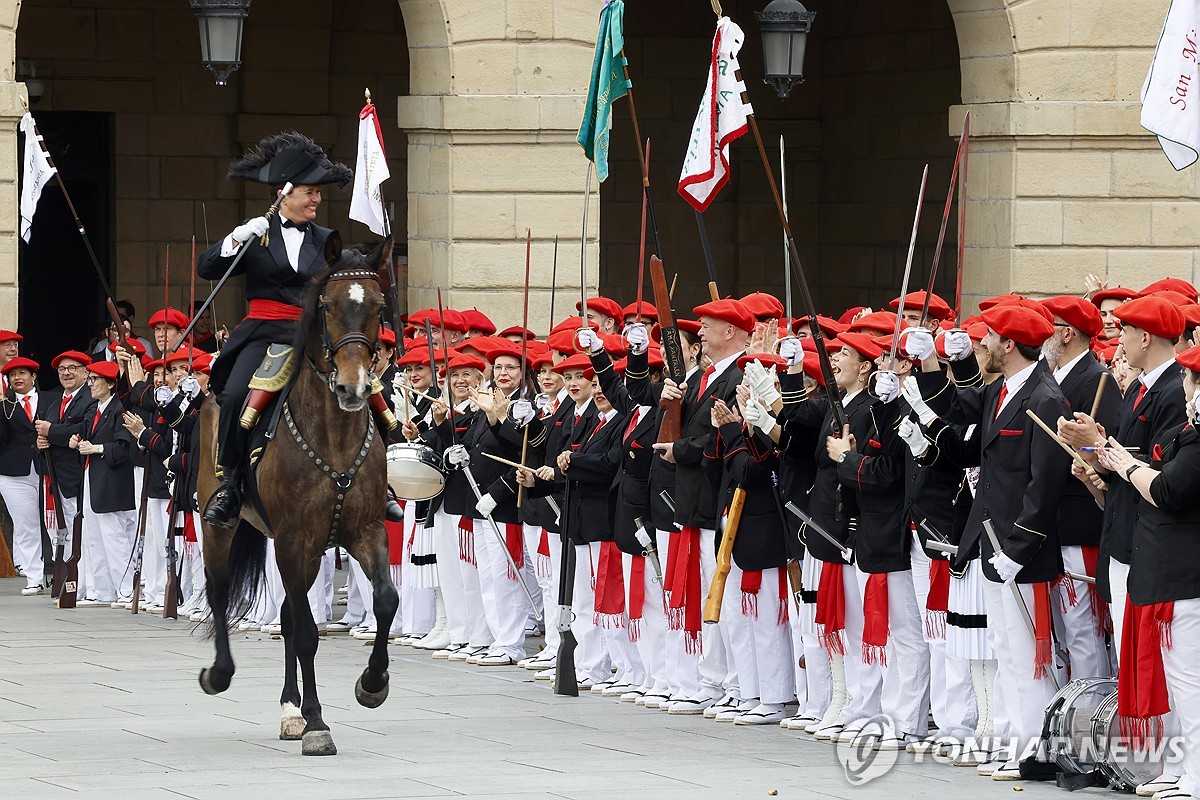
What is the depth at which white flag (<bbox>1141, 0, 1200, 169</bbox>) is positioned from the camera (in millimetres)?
10781

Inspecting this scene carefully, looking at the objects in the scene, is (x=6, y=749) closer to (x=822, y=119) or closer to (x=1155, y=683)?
(x=1155, y=683)

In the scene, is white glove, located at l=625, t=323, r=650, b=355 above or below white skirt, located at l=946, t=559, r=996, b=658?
above

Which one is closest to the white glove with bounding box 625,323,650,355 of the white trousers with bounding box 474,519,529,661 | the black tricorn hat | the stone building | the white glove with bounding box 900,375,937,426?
the white trousers with bounding box 474,519,529,661

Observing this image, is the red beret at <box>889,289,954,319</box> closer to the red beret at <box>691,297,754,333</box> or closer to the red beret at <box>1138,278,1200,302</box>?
the red beret at <box>691,297,754,333</box>

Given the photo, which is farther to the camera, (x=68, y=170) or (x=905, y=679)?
(x=68, y=170)

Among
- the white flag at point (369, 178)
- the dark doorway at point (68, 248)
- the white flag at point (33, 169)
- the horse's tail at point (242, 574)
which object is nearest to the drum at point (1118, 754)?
the horse's tail at point (242, 574)

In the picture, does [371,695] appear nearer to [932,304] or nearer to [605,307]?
[932,304]

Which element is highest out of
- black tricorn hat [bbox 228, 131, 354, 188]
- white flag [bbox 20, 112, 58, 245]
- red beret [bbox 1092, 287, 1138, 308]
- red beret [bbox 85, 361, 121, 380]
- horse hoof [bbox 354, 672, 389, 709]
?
white flag [bbox 20, 112, 58, 245]

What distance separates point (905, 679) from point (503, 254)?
8.49 m

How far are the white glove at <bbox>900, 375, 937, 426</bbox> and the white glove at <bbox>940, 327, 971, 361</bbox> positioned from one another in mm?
249

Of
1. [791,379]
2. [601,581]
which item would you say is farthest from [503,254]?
[791,379]

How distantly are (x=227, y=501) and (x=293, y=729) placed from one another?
4.01 ft

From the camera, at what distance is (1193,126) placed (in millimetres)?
10781

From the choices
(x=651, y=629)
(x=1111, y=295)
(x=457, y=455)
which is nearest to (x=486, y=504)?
(x=457, y=455)
